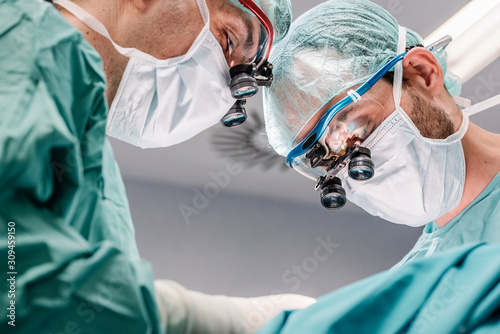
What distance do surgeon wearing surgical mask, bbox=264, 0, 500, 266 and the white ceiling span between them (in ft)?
4.98

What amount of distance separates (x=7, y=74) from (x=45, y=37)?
97 mm

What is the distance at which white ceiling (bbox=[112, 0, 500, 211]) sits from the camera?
3.69 m

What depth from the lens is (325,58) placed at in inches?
68.6

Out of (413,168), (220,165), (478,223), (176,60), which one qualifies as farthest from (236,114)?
(220,165)

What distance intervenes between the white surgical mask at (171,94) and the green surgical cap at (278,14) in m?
0.21

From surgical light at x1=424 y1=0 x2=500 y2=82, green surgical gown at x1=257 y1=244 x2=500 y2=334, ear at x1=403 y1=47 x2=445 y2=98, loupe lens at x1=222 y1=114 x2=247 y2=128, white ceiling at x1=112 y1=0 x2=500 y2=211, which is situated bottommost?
white ceiling at x1=112 y1=0 x2=500 y2=211

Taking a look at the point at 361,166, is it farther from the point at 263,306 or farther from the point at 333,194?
the point at 263,306

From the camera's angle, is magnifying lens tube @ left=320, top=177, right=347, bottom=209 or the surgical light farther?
the surgical light

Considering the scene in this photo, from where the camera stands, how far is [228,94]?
170 centimetres

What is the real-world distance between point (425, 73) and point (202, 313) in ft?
4.07

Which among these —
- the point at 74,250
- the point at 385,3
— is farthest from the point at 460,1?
the point at 74,250

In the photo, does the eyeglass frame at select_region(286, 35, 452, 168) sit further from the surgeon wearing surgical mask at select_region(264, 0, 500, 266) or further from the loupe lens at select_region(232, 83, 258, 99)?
the loupe lens at select_region(232, 83, 258, 99)

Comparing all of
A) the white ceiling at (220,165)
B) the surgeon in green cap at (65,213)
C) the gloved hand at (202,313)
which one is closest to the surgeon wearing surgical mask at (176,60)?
the surgeon in green cap at (65,213)

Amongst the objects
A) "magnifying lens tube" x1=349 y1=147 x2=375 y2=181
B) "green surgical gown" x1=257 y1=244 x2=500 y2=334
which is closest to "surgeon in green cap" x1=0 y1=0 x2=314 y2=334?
"green surgical gown" x1=257 y1=244 x2=500 y2=334
